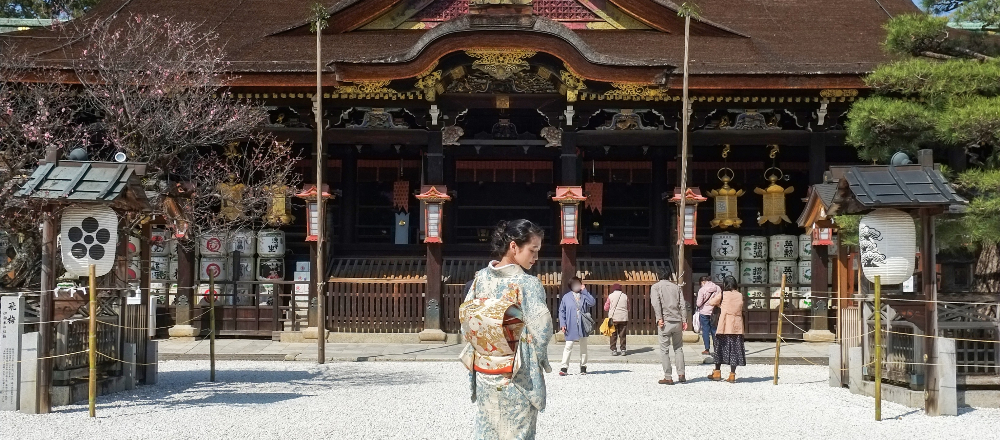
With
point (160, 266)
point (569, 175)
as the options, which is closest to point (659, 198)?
point (569, 175)

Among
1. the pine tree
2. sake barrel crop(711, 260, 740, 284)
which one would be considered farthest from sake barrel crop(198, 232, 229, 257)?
the pine tree

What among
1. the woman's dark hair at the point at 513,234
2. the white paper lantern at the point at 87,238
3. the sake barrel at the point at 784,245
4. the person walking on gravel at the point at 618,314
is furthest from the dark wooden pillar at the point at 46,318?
the sake barrel at the point at 784,245

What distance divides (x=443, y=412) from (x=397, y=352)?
6.67 metres

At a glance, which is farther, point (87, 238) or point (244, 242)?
point (244, 242)

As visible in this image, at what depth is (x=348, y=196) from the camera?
2216cm

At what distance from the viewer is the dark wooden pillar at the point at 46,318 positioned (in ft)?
34.4

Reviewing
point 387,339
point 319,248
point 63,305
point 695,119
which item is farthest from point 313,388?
point 695,119

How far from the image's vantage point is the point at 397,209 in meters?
22.4

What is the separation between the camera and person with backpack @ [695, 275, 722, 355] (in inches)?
610

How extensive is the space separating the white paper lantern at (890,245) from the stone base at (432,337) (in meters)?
8.88

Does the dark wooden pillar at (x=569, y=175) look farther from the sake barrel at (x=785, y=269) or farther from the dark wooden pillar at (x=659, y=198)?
the sake barrel at (x=785, y=269)

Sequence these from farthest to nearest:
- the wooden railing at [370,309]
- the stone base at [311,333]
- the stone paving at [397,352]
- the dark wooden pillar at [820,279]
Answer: the wooden railing at [370,309]
the dark wooden pillar at [820,279]
the stone base at [311,333]
the stone paving at [397,352]

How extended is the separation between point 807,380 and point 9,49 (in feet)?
47.7

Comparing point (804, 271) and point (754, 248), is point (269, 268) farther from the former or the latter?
point (804, 271)
